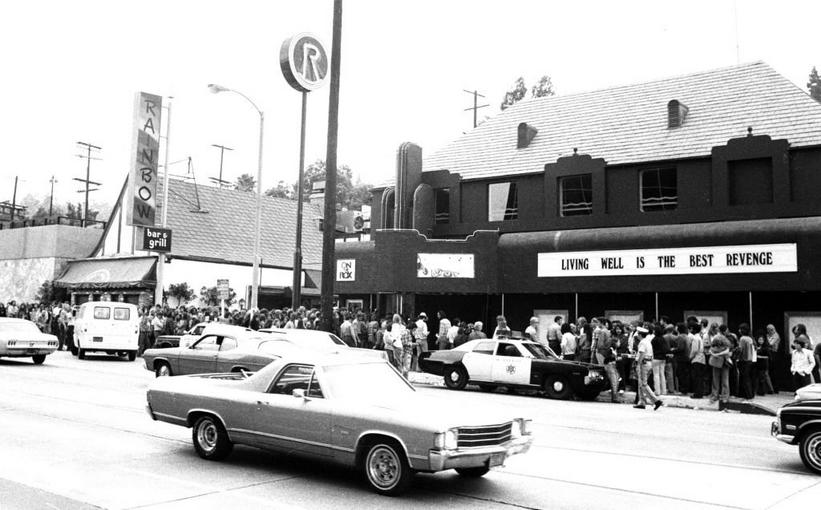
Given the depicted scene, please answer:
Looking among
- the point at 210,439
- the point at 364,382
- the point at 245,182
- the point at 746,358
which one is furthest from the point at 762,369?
the point at 245,182

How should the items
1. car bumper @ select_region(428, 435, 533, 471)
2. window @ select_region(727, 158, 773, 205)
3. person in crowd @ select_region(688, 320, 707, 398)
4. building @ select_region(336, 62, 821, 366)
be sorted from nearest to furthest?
car bumper @ select_region(428, 435, 533, 471)
person in crowd @ select_region(688, 320, 707, 398)
building @ select_region(336, 62, 821, 366)
window @ select_region(727, 158, 773, 205)

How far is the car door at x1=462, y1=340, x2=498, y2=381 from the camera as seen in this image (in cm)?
1809

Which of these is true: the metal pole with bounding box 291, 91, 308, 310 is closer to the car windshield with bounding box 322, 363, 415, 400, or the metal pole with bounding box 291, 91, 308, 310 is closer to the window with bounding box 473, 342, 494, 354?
the window with bounding box 473, 342, 494, 354

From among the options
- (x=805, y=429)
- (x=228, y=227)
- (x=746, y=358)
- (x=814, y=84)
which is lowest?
(x=805, y=429)

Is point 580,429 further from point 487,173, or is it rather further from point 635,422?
point 487,173

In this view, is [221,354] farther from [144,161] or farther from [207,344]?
[144,161]

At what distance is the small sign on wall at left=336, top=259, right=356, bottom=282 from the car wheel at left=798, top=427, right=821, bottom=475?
66.5ft

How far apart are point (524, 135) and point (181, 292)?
65.3 feet

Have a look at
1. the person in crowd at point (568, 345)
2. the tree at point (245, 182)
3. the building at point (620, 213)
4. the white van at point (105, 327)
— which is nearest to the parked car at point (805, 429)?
the person in crowd at point (568, 345)

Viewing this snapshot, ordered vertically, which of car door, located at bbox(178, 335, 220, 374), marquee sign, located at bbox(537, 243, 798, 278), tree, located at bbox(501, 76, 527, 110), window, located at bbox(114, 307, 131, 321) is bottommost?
car door, located at bbox(178, 335, 220, 374)

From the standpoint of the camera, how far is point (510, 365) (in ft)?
58.4

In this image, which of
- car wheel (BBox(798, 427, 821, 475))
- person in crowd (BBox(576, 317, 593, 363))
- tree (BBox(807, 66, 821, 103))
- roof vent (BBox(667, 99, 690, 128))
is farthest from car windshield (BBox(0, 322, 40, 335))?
tree (BBox(807, 66, 821, 103))

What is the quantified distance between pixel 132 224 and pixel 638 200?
2316 cm

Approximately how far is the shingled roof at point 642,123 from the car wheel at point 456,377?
32.8 ft
